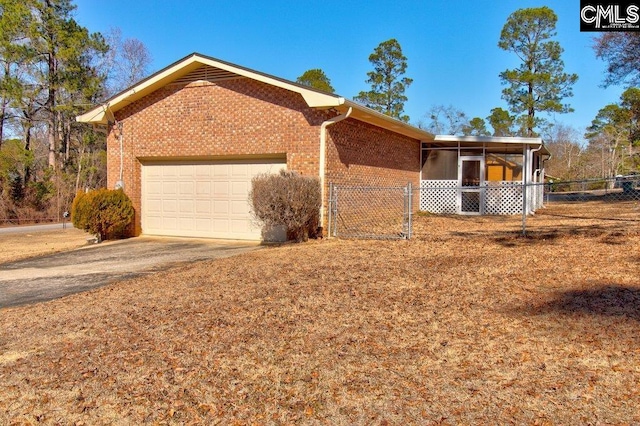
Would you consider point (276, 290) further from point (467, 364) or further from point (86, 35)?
point (86, 35)

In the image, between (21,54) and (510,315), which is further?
(21,54)

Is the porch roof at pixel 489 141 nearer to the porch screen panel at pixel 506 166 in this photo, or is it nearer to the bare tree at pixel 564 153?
the porch screen panel at pixel 506 166

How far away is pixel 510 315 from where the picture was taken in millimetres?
5129

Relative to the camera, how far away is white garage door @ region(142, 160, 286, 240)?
1263cm

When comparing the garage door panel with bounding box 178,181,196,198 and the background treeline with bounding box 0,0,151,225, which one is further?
the background treeline with bounding box 0,0,151,225

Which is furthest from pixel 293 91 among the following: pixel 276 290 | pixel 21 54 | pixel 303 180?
pixel 21 54

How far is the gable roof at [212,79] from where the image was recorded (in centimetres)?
1085

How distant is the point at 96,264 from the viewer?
9633 mm

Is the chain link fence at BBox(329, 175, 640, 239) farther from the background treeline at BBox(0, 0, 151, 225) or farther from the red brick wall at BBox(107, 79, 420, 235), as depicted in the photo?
the background treeline at BBox(0, 0, 151, 225)

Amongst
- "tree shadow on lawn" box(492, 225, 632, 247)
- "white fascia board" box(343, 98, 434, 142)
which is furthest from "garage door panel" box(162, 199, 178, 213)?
"tree shadow on lawn" box(492, 225, 632, 247)

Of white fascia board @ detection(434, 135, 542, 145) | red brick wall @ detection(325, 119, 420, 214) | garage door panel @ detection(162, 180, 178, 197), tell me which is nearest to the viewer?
red brick wall @ detection(325, 119, 420, 214)

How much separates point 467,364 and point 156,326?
10.3 ft

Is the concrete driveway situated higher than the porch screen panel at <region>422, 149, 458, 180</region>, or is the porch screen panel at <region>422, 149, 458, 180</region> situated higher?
the porch screen panel at <region>422, 149, 458, 180</region>

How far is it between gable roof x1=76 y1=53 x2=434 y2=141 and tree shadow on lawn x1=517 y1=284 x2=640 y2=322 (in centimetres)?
647
